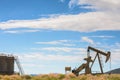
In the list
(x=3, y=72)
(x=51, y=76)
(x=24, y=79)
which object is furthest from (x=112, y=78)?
(x=3, y=72)

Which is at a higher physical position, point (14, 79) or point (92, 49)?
Result: point (92, 49)

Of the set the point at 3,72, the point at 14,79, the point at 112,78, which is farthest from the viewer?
the point at 3,72

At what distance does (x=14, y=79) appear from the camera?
31203 mm

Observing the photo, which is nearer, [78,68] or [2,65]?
[78,68]

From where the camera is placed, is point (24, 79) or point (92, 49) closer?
point (24, 79)

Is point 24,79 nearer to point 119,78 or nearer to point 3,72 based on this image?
point 119,78

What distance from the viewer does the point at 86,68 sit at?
63.4m

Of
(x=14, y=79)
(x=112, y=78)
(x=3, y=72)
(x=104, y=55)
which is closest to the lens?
(x=112, y=78)

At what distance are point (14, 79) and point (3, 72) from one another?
65192 mm

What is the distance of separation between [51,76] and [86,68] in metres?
31.7

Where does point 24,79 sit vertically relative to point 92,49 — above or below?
below

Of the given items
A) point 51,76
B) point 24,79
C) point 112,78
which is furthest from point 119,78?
point 24,79

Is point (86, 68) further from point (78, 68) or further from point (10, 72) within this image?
point (10, 72)

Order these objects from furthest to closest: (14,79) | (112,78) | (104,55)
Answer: (104,55) → (14,79) → (112,78)
